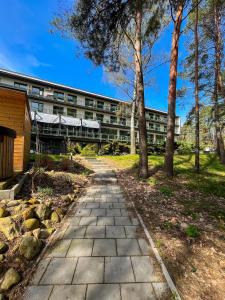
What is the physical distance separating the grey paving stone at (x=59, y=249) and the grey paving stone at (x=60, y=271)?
14 centimetres

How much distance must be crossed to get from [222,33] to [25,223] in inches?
628

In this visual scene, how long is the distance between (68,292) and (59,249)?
1.01 meters

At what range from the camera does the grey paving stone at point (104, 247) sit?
3.19 metres

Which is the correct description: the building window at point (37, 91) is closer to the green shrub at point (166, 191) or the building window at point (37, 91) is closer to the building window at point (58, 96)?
the building window at point (58, 96)

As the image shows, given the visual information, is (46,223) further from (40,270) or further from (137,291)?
(137,291)

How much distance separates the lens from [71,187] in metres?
7.37

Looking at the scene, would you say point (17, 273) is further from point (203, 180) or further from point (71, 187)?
point (203, 180)

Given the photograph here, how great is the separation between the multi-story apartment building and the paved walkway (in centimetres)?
2001

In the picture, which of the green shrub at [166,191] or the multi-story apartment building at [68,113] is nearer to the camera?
the green shrub at [166,191]

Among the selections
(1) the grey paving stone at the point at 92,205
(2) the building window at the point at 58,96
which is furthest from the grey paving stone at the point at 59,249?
(2) the building window at the point at 58,96

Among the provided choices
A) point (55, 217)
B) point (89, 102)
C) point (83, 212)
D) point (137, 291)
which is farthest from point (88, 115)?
point (137, 291)

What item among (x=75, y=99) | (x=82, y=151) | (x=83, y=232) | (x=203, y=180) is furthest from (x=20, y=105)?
(x=75, y=99)

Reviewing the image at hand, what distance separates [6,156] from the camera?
5.70 metres

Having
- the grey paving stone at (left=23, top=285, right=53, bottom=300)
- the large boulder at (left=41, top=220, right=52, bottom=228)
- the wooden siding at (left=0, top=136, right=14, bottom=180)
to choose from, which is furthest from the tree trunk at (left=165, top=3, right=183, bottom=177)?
the grey paving stone at (left=23, top=285, right=53, bottom=300)
